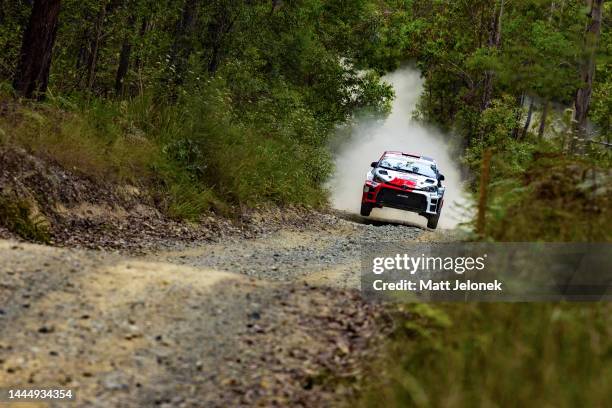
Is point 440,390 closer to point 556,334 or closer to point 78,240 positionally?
point 556,334

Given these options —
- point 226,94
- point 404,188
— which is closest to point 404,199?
→ point 404,188

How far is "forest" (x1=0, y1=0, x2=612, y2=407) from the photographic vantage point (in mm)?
5148

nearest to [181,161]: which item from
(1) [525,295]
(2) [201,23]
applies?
(2) [201,23]

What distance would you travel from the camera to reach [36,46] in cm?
1429

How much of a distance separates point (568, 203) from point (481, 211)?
0.83m

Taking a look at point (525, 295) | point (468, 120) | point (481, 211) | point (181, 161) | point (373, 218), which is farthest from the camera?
point (468, 120)

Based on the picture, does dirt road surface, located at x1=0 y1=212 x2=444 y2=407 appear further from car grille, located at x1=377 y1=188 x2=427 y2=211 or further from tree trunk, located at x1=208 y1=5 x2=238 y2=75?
tree trunk, located at x1=208 y1=5 x2=238 y2=75

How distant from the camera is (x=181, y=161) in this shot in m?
14.7

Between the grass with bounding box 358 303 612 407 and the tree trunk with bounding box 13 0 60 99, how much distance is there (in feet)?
34.2

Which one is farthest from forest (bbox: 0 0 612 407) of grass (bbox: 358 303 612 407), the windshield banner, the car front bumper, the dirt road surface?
the car front bumper

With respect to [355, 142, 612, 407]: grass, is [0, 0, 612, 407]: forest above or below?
above

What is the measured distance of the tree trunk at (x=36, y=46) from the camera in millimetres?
14211

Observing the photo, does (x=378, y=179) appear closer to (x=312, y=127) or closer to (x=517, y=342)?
(x=312, y=127)

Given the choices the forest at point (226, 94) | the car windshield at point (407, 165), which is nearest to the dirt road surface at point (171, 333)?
the forest at point (226, 94)
